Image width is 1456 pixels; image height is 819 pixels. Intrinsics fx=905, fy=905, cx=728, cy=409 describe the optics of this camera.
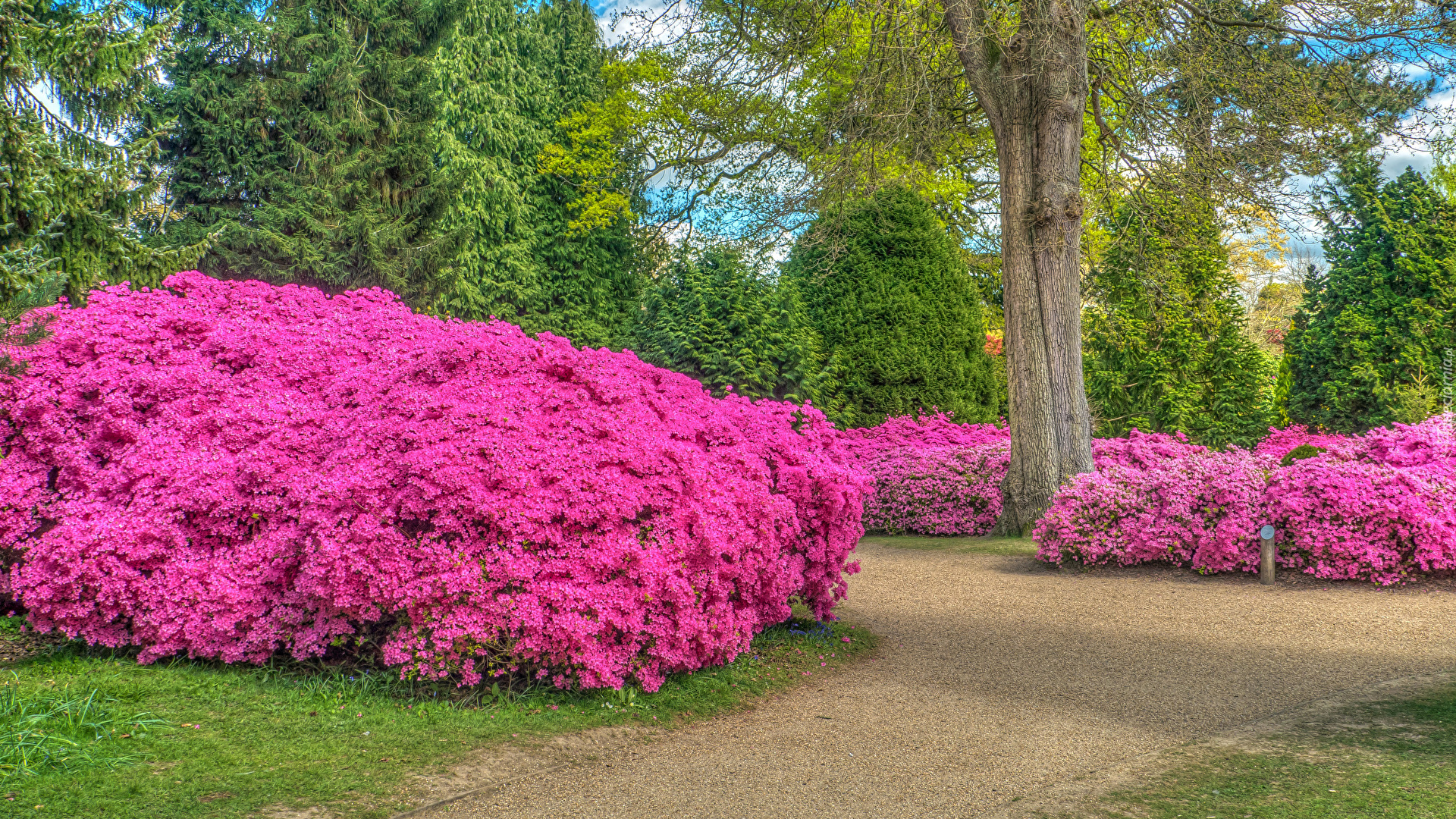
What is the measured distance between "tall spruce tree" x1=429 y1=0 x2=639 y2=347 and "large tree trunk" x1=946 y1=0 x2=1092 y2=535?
12361 millimetres

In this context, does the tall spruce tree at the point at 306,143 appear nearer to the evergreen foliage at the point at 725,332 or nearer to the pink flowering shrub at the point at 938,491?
the evergreen foliage at the point at 725,332

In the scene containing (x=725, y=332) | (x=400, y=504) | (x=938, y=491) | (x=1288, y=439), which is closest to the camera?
(x=400, y=504)

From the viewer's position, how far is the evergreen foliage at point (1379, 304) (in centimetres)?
1196

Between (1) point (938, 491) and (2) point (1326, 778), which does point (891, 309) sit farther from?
(2) point (1326, 778)

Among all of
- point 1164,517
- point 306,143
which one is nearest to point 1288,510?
point 1164,517

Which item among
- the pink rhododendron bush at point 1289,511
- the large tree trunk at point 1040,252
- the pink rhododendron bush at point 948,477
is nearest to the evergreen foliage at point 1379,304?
the pink rhododendron bush at point 948,477

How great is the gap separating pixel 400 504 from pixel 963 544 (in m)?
7.21

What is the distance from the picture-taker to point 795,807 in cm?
328

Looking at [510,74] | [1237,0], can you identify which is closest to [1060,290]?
[1237,0]

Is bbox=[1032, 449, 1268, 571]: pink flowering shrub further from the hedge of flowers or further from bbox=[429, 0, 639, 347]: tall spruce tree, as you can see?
bbox=[429, 0, 639, 347]: tall spruce tree

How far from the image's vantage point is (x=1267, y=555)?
7293 millimetres

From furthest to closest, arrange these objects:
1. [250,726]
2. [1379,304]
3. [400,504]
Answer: [1379,304] → [400,504] → [250,726]

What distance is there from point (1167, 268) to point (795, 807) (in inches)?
466

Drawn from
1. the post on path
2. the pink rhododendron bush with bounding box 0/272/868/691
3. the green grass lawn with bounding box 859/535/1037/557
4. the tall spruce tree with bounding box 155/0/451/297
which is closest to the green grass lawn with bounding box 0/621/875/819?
the pink rhododendron bush with bounding box 0/272/868/691
